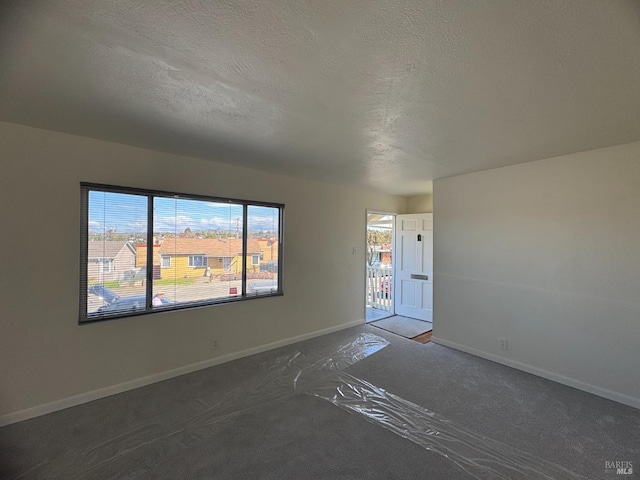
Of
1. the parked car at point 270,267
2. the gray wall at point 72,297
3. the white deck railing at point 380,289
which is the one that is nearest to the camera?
the gray wall at point 72,297

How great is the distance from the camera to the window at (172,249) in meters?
2.67

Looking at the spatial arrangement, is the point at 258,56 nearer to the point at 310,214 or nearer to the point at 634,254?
the point at 310,214

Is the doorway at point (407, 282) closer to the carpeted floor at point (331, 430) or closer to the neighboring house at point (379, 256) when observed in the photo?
the neighboring house at point (379, 256)

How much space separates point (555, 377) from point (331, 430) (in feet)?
8.36

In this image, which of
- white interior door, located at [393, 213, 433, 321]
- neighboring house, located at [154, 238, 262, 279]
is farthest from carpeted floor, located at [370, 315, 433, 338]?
neighboring house, located at [154, 238, 262, 279]

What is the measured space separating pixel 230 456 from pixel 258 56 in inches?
97.1

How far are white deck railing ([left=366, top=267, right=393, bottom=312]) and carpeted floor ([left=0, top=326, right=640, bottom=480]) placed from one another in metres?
2.91

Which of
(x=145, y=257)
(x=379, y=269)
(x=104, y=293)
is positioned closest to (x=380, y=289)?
(x=379, y=269)

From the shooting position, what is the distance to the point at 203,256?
333 centimetres

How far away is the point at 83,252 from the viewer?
258cm

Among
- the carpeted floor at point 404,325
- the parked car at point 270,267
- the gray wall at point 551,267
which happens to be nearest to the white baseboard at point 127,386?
the parked car at point 270,267

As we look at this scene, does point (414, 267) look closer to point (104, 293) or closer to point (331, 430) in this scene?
point (331, 430)

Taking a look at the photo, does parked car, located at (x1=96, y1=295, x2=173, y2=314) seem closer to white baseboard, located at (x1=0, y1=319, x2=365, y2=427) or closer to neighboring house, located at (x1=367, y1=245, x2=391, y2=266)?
white baseboard, located at (x1=0, y1=319, x2=365, y2=427)

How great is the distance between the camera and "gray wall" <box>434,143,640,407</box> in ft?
8.64
